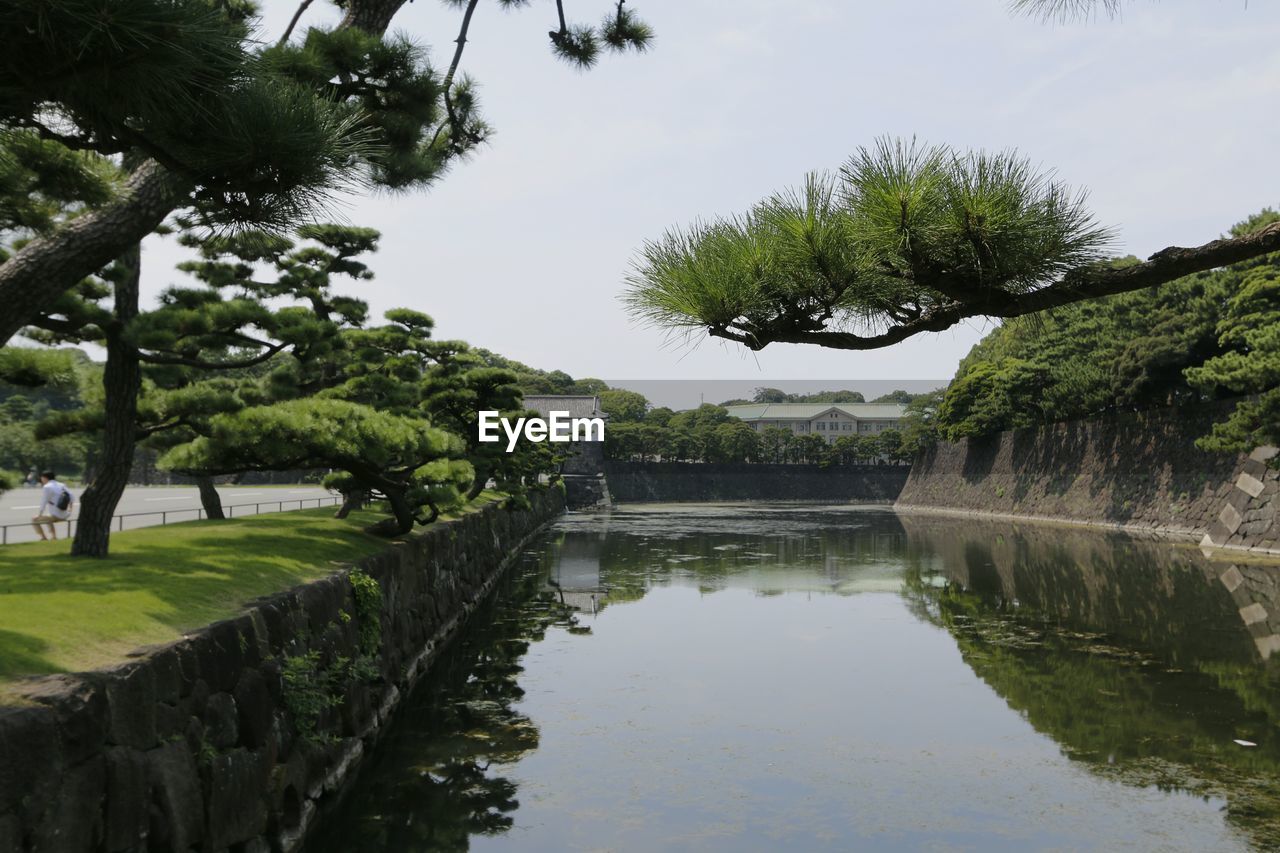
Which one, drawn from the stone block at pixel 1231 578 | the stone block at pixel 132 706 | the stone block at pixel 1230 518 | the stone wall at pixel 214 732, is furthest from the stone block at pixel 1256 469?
the stone block at pixel 132 706

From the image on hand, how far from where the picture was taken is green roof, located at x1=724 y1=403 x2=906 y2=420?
9088 centimetres

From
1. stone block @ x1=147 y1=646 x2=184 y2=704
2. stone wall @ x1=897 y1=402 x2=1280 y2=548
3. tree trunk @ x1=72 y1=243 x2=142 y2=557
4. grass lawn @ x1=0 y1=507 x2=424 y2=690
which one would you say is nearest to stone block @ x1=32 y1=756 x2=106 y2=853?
grass lawn @ x1=0 y1=507 x2=424 y2=690

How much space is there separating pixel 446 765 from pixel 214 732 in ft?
9.39

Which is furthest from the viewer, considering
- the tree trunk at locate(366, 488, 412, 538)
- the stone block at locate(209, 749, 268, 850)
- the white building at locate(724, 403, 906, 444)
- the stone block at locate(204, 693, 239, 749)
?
the white building at locate(724, 403, 906, 444)

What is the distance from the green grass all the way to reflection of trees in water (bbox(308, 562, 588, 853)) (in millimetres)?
1644

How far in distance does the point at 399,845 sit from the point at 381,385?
8983 millimetres

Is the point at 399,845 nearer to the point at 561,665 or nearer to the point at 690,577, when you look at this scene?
the point at 561,665

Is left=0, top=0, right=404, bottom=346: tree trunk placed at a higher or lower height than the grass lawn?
higher

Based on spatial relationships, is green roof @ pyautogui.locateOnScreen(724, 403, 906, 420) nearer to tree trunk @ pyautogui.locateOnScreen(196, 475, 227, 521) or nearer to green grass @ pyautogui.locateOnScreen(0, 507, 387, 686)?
tree trunk @ pyautogui.locateOnScreen(196, 475, 227, 521)

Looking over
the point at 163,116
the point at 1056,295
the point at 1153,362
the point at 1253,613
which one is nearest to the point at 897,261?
the point at 1056,295

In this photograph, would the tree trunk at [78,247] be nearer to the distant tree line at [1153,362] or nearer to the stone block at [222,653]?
the stone block at [222,653]

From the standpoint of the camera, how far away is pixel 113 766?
4109 millimetres

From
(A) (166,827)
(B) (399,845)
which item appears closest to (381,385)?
→ (B) (399,845)

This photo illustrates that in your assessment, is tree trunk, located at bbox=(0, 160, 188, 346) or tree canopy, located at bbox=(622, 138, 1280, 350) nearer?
tree canopy, located at bbox=(622, 138, 1280, 350)
